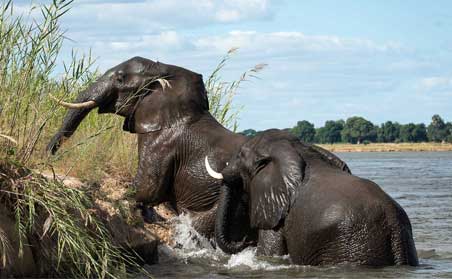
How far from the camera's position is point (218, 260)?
1156 centimetres

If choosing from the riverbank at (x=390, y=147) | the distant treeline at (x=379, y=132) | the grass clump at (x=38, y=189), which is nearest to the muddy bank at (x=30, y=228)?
the grass clump at (x=38, y=189)

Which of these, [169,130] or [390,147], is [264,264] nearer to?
[169,130]

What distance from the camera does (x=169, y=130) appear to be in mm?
12336

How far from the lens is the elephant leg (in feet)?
36.1

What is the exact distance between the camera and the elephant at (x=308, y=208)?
10086mm

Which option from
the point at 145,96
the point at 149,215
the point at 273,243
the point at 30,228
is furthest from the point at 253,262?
the point at 30,228

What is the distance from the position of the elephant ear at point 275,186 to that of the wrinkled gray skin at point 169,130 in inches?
29.3

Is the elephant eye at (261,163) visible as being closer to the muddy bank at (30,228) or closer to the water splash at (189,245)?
the water splash at (189,245)

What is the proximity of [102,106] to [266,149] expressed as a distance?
7.22 feet

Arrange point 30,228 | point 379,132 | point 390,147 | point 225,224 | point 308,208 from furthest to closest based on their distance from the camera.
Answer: point 379,132, point 390,147, point 225,224, point 308,208, point 30,228

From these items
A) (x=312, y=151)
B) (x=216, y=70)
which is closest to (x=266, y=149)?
(x=312, y=151)

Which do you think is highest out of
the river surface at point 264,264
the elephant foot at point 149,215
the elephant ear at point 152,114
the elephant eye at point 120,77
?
the elephant eye at point 120,77

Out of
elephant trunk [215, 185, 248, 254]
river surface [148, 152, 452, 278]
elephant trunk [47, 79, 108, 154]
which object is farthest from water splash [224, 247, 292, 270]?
elephant trunk [47, 79, 108, 154]

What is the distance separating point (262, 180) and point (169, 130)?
1.51 meters
